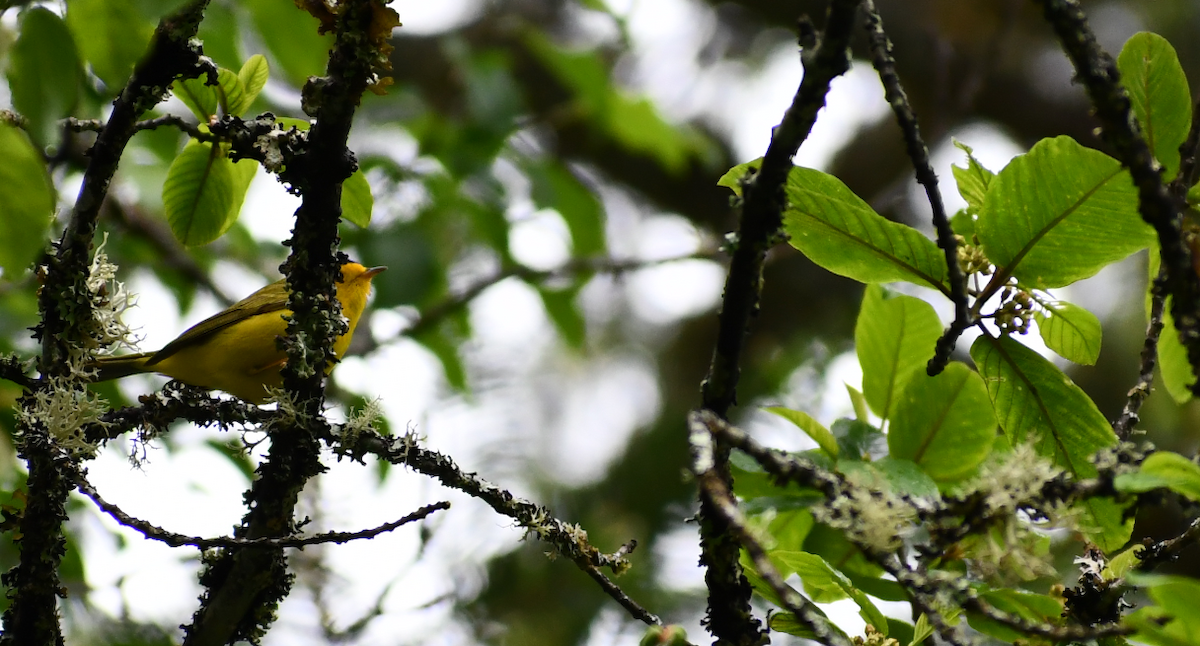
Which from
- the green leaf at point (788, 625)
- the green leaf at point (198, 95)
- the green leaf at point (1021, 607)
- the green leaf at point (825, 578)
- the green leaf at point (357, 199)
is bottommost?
the green leaf at point (1021, 607)

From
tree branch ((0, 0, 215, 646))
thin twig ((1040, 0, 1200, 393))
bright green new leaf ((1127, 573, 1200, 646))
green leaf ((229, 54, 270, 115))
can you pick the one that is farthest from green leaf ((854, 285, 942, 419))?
tree branch ((0, 0, 215, 646))

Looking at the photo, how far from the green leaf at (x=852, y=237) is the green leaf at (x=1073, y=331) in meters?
0.36

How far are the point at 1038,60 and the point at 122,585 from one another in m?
8.06

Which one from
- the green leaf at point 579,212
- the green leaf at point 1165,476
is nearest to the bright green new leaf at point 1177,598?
the green leaf at point 1165,476

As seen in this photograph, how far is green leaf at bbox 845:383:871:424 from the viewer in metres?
2.51

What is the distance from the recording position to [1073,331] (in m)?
2.05

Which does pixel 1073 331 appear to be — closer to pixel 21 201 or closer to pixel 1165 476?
pixel 1165 476

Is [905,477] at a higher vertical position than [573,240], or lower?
lower

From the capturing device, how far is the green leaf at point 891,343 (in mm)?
2475

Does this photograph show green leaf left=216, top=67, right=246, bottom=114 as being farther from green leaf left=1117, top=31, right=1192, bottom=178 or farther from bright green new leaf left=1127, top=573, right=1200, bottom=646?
bright green new leaf left=1127, top=573, right=1200, bottom=646

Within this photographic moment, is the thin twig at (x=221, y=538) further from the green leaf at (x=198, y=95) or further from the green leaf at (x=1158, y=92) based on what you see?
the green leaf at (x=1158, y=92)

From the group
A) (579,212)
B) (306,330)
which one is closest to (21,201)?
(306,330)

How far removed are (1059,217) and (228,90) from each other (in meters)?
1.66

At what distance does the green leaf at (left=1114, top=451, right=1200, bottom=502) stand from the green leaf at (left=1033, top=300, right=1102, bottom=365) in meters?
0.85
